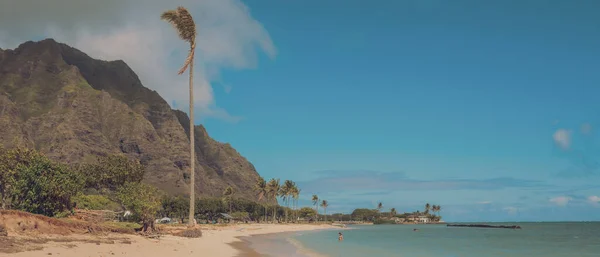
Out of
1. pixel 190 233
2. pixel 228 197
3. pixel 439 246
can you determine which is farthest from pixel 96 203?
pixel 228 197

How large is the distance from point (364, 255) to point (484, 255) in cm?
1330

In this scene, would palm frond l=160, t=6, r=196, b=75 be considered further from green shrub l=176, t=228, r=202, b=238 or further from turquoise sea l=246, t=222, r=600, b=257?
turquoise sea l=246, t=222, r=600, b=257

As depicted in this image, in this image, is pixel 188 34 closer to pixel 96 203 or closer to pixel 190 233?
pixel 190 233

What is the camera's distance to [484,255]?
42.5m

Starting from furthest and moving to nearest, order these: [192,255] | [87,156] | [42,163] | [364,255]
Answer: [87,156] → [42,163] → [364,255] → [192,255]

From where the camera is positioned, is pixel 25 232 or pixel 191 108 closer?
pixel 25 232

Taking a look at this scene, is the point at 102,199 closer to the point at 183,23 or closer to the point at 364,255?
the point at 183,23

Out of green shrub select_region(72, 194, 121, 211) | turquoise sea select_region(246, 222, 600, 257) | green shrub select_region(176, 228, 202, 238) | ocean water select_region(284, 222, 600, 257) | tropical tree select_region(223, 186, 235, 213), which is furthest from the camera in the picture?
tropical tree select_region(223, 186, 235, 213)

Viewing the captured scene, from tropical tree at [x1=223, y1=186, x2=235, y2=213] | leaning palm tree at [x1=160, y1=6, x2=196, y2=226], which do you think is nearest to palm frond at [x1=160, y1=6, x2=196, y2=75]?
leaning palm tree at [x1=160, y1=6, x2=196, y2=226]

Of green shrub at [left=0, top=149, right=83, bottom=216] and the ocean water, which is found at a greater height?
green shrub at [left=0, top=149, right=83, bottom=216]

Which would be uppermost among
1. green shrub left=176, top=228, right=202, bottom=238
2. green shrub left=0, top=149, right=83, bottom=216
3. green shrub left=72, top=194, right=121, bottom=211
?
green shrub left=0, top=149, right=83, bottom=216

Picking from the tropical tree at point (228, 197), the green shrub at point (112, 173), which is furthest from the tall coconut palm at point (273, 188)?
the green shrub at point (112, 173)

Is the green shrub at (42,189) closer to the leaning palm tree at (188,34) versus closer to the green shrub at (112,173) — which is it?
the leaning palm tree at (188,34)

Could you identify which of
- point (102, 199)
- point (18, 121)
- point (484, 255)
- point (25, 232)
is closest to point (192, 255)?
point (25, 232)
